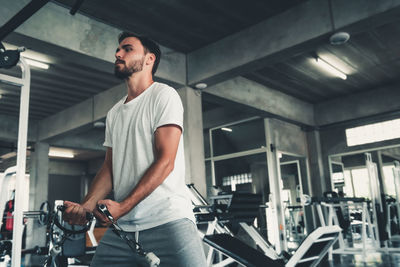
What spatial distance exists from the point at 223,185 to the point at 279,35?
211 inches

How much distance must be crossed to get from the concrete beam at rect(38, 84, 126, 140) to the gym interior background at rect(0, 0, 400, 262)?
3 cm

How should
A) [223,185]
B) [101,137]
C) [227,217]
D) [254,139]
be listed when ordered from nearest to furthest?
[227,217] → [254,139] → [223,185] → [101,137]

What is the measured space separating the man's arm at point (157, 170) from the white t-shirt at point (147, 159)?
34 mm

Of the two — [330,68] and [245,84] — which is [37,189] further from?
[330,68]

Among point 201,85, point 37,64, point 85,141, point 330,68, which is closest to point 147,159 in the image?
point 201,85

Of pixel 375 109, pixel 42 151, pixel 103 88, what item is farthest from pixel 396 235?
pixel 42 151

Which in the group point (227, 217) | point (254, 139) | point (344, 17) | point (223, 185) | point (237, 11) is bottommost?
point (227, 217)

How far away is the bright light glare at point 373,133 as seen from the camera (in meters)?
7.16

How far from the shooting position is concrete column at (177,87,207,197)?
502 cm

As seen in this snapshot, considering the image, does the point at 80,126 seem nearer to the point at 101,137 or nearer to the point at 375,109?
the point at 101,137

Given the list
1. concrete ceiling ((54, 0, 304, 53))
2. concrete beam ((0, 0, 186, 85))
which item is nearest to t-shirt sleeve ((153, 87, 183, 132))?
concrete beam ((0, 0, 186, 85))

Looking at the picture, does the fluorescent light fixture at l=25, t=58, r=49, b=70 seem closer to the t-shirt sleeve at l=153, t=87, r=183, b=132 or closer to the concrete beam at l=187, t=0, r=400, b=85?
the concrete beam at l=187, t=0, r=400, b=85

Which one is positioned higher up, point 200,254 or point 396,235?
point 200,254

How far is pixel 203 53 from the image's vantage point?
5117 mm
